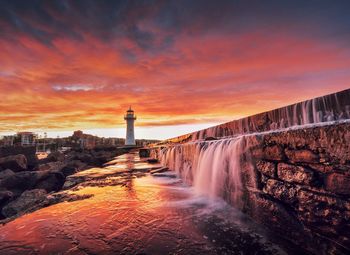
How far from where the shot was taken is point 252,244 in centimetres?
223

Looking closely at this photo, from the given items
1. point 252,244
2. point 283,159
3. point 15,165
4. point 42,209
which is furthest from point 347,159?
point 15,165

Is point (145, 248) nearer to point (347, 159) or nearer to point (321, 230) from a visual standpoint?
point (321, 230)

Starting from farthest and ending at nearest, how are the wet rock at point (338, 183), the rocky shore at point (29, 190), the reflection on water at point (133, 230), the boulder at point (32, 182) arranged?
the boulder at point (32, 182)
the rocky shore at point (29, 190)
the reflection on water at point (133, 230)
the wet rock at point (338, 183)

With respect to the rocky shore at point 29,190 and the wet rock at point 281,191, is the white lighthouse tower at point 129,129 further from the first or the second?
the wet rock at point 281,191

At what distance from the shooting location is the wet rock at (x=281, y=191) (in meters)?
2.29

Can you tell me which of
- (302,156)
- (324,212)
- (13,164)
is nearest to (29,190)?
(302,156)

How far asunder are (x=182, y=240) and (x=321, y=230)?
130 cm

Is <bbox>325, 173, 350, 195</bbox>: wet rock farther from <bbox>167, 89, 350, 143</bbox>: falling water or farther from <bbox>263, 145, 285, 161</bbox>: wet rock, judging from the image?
<bbox>167, 89, 350, 143</bbox>: falling water

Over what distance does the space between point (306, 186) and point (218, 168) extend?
2.07 metres

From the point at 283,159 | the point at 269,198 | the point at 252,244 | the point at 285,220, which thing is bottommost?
the point at 252,244

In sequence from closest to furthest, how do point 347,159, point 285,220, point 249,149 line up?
1. point 347,159
2. point 285,220
3. point 249,149

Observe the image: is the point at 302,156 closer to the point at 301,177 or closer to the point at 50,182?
the point at 301,177

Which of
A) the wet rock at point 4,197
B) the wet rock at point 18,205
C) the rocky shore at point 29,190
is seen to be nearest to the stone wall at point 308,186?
the rocky shore at point 29,190

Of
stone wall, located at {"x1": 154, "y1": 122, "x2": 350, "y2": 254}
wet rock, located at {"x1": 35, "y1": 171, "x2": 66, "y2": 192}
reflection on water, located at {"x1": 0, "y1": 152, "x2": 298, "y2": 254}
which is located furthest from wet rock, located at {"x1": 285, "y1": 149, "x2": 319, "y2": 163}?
wet rock, located at {"x1": 35, "y1": 171, "x2": 66, "y2": 192}
